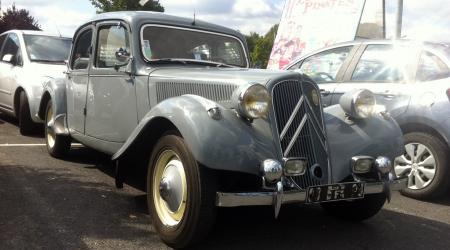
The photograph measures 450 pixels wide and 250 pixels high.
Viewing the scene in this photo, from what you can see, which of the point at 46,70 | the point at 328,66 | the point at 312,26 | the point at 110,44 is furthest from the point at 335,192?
the point at 312,26

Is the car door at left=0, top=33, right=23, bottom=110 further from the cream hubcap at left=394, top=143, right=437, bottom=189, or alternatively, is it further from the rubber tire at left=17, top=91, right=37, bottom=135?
the cream hubcap at left=394, top=143, right=437, bottom=189

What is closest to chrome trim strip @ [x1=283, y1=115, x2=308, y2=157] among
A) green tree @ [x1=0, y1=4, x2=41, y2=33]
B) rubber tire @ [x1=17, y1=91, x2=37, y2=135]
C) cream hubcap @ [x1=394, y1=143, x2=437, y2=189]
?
cream hubcap @ [x1=394, y1=143, x2=437, y2=189]

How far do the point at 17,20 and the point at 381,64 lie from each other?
19.5m

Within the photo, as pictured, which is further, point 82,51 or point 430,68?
point 82,51

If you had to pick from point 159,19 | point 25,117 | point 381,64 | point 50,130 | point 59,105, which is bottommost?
point 25,117

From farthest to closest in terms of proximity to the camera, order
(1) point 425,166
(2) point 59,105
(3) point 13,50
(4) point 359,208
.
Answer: (3) point 13,50 → (2) point 59,105 → (1) point 425,166 → (4) point 359,208

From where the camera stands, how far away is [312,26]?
12.5m

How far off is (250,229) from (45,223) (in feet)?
5.40

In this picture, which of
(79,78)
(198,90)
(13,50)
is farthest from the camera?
(13,50)

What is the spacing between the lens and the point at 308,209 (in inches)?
193

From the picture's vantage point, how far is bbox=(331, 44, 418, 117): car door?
18.1ft

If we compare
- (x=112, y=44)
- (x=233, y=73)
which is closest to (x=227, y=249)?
(x=233, y=73)

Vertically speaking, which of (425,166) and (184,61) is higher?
(184,61)

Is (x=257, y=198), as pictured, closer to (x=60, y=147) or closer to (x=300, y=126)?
(x=300, y=126)
